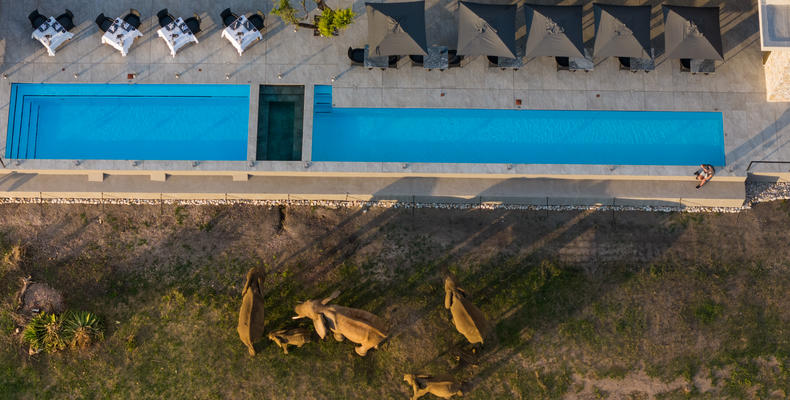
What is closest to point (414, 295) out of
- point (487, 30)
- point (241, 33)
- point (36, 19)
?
point (487, 30)

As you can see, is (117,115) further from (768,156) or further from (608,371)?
(768,156)

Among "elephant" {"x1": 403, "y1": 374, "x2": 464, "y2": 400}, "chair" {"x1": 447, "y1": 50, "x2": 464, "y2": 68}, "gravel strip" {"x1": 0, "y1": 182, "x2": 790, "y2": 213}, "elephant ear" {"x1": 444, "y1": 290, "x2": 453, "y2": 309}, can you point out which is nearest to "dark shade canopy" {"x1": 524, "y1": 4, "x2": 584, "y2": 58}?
"chair" {"x1": 447, "y1": 50, "x2": 464, "y2": 68}

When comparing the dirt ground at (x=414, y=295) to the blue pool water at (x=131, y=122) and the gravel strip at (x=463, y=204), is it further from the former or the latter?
the blue pool water at (x=131, y=122)

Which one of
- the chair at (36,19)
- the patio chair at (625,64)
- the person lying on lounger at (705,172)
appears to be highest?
the chair at (36,19)

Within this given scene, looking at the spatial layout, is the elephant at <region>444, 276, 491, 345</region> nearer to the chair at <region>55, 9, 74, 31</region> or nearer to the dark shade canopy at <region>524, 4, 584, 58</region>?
the dark shade canopy at <region>524, 4, 584, 58</region>

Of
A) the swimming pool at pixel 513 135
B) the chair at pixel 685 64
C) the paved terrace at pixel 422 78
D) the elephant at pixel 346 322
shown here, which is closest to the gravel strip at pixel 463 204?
the paved terrace at pixel 422 78

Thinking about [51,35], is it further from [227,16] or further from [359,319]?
[359,319]

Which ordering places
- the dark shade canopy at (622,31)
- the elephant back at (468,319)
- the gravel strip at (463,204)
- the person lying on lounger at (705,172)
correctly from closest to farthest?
the elephant back at (468,319)
the person lying on lounger at (705,172)
the dark shade canopy at (622,31)
the gravel strip at (463,204)
